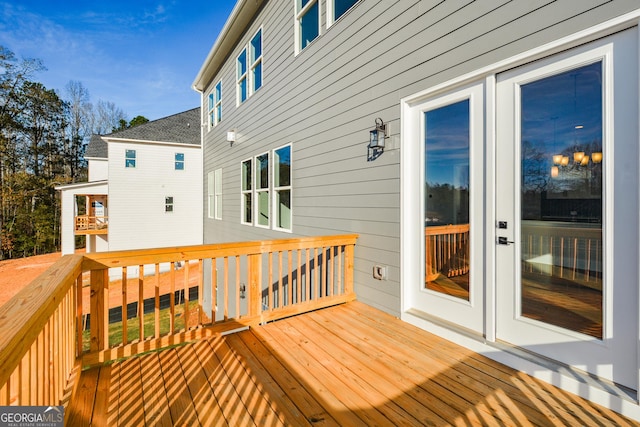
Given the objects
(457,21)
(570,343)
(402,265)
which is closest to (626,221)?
(570,343)

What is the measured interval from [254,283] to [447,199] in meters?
2.03

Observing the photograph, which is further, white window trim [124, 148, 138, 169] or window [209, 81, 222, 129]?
white window trim [124, 148, 138, 169]

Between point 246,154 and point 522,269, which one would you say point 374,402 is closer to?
point 522,269

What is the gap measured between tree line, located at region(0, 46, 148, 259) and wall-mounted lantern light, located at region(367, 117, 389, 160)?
75.7 feet

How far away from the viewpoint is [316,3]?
15.2 ft

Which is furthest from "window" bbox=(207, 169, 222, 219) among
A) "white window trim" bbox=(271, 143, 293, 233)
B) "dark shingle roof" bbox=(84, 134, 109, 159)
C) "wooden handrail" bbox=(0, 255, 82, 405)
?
"dark shingle roof" bbox=(84, 134, 109, 159)

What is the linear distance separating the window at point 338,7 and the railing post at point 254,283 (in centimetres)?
343

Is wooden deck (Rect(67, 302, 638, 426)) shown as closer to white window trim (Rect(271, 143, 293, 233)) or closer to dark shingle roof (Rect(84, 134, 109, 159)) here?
white window trim (Rect(271, 143, 293, 233))

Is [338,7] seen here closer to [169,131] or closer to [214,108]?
[214,108]

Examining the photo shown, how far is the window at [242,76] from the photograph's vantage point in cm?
731

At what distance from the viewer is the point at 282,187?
5.66 meters

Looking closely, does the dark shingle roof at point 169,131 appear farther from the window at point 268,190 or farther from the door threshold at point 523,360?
the door threshold at point 523,360

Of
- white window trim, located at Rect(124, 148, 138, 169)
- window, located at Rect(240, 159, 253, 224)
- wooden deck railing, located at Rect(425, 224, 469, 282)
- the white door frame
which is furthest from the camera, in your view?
white window trim, located at Rect(124, 148, 138, 169)

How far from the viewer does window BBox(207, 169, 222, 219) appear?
9328 mm
